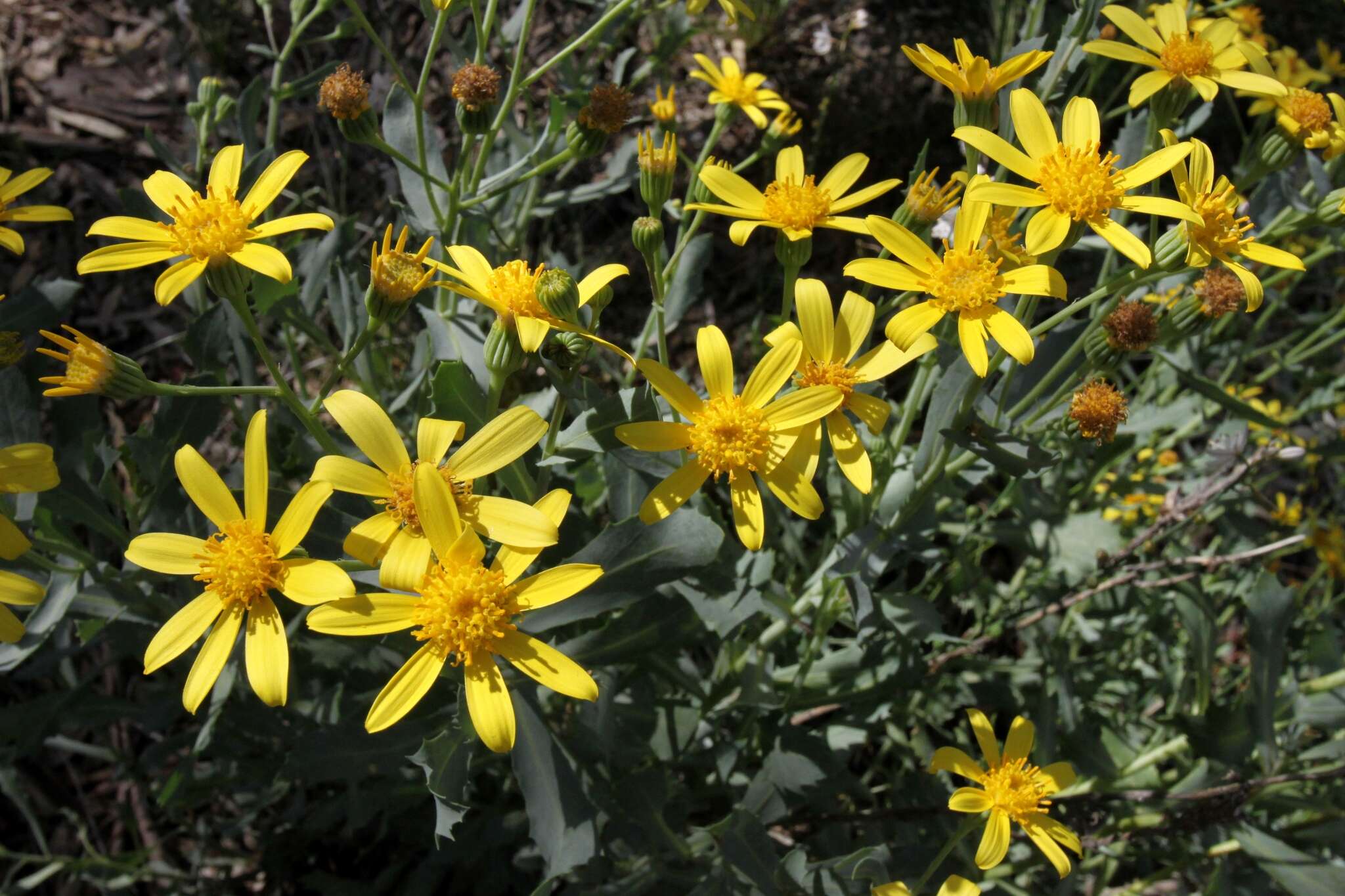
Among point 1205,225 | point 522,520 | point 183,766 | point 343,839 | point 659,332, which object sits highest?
point 1205,225

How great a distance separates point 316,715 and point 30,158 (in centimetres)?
341

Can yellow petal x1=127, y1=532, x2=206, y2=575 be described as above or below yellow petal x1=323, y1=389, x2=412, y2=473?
below

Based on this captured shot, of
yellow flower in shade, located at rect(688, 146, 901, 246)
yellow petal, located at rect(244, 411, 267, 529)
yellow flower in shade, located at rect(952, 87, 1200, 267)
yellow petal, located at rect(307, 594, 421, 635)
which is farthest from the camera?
yellow flower in shade, located at rect(688, 146, 901, 246)

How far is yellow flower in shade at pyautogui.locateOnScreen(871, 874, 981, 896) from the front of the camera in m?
2.01

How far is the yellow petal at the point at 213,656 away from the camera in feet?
5.68

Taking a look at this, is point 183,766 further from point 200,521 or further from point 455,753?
point 455,753

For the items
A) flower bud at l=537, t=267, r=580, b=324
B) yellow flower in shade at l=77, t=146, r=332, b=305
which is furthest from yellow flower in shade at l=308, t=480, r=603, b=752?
yellow flower in shade at l=77, t=146, r=332, b=305

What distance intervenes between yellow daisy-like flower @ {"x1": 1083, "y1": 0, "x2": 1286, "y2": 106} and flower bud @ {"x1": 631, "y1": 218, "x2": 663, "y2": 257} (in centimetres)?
104

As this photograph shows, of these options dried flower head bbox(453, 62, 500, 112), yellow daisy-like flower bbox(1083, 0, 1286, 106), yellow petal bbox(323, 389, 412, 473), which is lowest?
yellow petal bbox(323, 389, 412, 473)

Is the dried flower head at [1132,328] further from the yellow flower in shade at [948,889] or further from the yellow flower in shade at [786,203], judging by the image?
the yellow flower in shade at [948,889]

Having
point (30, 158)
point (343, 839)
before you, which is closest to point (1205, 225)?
point (343, 839)

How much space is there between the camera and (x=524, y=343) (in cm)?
178

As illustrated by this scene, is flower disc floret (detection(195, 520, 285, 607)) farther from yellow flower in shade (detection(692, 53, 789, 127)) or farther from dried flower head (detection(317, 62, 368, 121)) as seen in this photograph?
yellow flower in shade (detection(692, 53, 789, 127))

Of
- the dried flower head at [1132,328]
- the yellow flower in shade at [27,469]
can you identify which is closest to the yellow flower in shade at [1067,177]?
the dried flower head at [1132,328]
